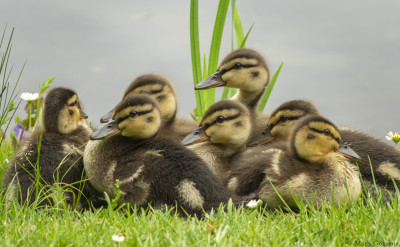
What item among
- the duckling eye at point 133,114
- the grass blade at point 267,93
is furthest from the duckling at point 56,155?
the grass blade at point 267,93

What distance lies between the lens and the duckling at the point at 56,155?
13.2 ft

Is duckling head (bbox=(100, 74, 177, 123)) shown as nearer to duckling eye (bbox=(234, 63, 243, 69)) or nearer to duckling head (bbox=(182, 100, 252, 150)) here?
duckling head (bbox=(182, 100, 252, 150))

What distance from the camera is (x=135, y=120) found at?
3.99m

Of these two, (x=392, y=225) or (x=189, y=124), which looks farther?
(x=189, y=124)

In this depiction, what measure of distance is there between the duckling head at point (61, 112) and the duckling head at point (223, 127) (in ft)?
2.95

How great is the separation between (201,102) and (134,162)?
9.27ft

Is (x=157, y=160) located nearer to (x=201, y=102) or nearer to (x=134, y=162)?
(x=134, y=162)

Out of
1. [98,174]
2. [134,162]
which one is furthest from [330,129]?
[98,174]

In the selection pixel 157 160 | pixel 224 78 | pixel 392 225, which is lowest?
pixel 392 225

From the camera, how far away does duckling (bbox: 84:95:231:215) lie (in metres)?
3.68

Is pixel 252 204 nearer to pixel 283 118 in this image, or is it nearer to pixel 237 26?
pixel 283 118

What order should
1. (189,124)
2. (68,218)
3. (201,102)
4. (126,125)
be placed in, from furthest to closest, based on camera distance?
(201,102) → (189,124) → (126,125) → (68,218)

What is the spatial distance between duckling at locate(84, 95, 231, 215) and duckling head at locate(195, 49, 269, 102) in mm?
1412

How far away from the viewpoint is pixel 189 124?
16.5 feet
